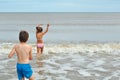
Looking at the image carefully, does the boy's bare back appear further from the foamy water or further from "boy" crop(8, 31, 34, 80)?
the foamy water

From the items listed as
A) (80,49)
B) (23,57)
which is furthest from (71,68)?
(80,49)

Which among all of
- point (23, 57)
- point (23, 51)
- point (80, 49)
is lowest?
point (80, 49)

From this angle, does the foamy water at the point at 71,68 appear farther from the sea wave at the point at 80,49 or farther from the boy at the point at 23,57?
the boy at the point at 23,57

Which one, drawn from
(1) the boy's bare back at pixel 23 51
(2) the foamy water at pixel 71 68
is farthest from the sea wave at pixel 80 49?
(1) the boy's bare back at pixel 23 51

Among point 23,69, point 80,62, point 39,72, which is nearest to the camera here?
point 23,69

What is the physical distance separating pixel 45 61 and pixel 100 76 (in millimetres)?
4545

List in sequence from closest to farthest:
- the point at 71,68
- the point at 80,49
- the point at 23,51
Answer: the point at 23,51 < the point at 71,68 < the point at 80,49

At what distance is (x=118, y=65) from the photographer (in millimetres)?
15797

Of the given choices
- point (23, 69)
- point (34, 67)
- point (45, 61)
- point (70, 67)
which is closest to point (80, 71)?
point (70, 67)

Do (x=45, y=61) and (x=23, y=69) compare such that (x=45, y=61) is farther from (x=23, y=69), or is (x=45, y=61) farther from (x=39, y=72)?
(x=23, y=69)

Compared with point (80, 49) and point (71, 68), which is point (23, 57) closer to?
point (71, 68)

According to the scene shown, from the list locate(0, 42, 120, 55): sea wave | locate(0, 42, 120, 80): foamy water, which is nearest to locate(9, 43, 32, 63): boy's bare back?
locate(0, 42, 120, 80): foamy water

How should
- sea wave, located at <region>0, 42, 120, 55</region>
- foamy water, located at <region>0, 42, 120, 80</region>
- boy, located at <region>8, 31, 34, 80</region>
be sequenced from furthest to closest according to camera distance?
1. sea wave, located at <region>0, 42, 120, 55</region>
2. foamy water, located at <region>0, 42, 120, 80</region>
3. boy, located at <region>8, 31, 34, 80</region>

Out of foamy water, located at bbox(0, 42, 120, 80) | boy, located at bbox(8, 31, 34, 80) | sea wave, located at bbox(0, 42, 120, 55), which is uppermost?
boy, located at bbox(8, 31, 34, 80)
